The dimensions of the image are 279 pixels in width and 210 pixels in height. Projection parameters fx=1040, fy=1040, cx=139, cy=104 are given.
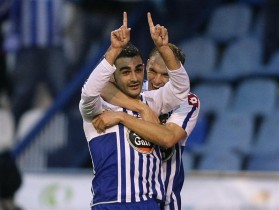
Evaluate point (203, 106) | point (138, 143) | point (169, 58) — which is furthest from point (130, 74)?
point (203, 106)

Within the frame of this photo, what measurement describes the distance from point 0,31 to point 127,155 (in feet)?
23.7

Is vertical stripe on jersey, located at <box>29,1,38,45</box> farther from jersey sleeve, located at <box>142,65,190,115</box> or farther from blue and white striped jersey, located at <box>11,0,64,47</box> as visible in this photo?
jersey sleeve, located at <box>142,65,190,115</box>

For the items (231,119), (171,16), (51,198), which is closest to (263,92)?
(231,119)

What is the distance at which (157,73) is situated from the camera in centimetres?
604

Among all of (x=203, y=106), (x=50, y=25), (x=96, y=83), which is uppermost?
(x=50, y=25)

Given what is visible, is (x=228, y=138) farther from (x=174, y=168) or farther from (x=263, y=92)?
(x=174, y=168)

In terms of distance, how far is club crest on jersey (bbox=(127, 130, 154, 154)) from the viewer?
5.59 metres

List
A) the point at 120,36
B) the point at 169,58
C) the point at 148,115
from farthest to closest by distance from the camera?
the point at 148,115
the point at 169,58
the point at 120,36

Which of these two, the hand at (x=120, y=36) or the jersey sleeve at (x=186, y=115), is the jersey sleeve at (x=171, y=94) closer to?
the jersey sleeve at (x=186, y=115)

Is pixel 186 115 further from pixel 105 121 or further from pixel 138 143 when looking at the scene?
pixel 105 121

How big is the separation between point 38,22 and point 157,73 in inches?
240

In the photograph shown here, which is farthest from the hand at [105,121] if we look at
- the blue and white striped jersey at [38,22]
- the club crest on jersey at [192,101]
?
the blue and white striped jersey at [38,22]

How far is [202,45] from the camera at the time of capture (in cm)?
1152

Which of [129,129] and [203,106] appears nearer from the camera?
[129,129]
